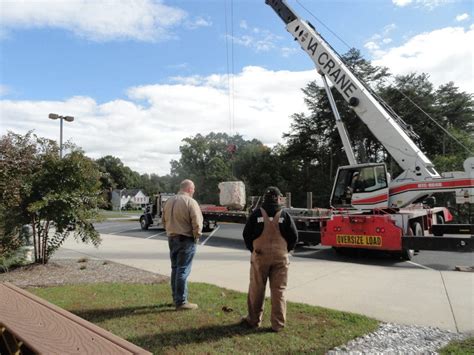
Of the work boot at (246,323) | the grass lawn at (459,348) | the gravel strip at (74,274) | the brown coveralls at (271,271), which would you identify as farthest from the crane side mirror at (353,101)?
the work boot at (246,323)

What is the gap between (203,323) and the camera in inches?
187

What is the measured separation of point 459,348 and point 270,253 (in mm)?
2212

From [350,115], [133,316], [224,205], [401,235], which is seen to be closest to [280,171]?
[350,115]

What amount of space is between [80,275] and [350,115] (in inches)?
1355

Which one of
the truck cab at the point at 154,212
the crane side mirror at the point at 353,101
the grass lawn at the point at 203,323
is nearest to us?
the grass lawn at the point at 203,323

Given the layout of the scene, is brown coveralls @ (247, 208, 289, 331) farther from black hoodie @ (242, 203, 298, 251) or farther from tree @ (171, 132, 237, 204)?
tree @ (171, 132, 237, 204)

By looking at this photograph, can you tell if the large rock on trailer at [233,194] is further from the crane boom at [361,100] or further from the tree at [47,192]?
the tree at [47,192]

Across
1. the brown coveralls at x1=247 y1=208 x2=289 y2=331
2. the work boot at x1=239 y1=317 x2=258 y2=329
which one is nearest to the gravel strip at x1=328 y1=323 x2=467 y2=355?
the brown coveralls at x1=247 y1=208 x2=289 y2=331

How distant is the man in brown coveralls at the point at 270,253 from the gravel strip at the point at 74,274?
3.21 metres

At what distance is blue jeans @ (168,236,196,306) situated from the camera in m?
5.27

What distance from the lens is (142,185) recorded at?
433ft

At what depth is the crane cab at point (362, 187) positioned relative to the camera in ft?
38.1

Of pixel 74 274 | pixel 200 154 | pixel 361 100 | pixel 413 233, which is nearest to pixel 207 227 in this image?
pixel 361 100

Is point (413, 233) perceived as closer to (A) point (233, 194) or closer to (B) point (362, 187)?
(B) point (362, 187)
